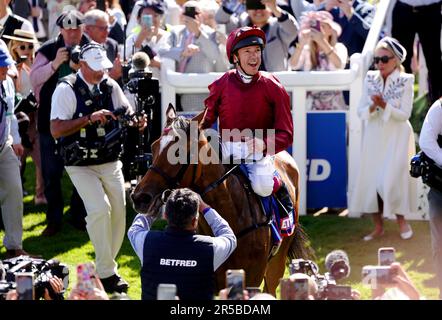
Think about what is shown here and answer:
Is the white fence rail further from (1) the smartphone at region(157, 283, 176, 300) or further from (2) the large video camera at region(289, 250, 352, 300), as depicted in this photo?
(1) the smartphone at region(157, 283, 176, 300)

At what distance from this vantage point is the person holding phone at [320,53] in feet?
38.5

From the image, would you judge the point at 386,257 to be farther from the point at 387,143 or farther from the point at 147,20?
the point at 147,20

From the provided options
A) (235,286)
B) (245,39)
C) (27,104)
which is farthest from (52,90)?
(235,286)

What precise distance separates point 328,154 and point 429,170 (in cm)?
329

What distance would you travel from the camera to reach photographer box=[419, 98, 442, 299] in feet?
27.6

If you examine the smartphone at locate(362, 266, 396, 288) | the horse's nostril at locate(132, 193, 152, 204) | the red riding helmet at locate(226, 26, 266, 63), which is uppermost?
the red riding helmet at locate(226, 26, 266, 63)

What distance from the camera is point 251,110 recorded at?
7.90 metres

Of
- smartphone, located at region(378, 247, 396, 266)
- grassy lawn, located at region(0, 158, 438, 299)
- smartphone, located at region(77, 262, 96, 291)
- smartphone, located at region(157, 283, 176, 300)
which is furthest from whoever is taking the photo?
grassy lawn, located at region(0, 158, 438, 299)

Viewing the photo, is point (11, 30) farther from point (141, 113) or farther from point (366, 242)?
point (366, 242)

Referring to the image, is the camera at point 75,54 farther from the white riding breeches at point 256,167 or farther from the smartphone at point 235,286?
the smartphone at point 235,286

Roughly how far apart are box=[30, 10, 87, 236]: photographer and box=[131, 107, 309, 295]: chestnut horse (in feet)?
11.5

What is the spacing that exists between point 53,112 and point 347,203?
11.6 ft

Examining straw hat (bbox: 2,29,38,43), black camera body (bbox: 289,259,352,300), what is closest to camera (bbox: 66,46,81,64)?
straw hat (bbox: 2,29,38,43)
